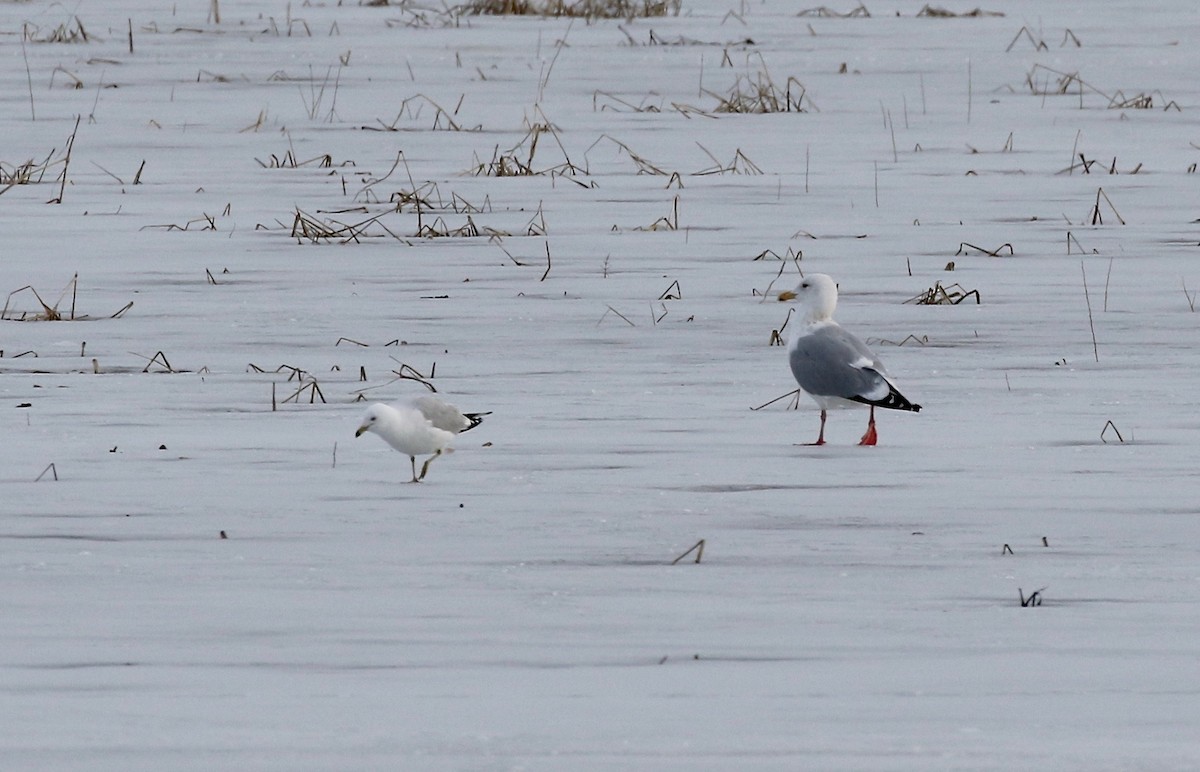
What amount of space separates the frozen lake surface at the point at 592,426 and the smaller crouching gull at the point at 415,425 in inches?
3.2

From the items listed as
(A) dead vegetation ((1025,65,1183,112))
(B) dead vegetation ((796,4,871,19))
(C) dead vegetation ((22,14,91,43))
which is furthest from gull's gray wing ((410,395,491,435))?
(B) dead vegetation ((796,4,871,19))

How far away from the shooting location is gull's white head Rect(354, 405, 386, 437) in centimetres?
487

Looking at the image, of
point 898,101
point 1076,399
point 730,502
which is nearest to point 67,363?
point 730,502

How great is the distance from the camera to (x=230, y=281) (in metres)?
7.69

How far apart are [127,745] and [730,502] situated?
6.41 feet

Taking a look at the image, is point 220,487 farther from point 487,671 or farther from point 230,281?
point 230,281

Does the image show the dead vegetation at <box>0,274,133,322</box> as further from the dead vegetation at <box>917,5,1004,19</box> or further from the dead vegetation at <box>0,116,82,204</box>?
the dead vegetation at <box>917,5,1004,19</box>

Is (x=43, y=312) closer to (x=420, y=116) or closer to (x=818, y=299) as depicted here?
(x=818, y=299)

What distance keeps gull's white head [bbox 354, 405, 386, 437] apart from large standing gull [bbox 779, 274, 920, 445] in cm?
115

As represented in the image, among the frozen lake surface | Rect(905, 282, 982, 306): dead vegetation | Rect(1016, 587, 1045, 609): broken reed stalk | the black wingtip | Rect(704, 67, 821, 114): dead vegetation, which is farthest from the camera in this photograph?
Rect(704, 67, 821, 114): dead vegetation

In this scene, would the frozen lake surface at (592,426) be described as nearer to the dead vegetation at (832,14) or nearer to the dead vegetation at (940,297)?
the dead vegetation at (940,297)

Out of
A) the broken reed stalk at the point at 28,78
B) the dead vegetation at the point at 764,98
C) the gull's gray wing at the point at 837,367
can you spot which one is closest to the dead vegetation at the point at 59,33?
the broken reed stalk at the point at 28,78

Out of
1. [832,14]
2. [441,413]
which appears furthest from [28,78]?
[441,413]

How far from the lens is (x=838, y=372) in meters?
5.40
